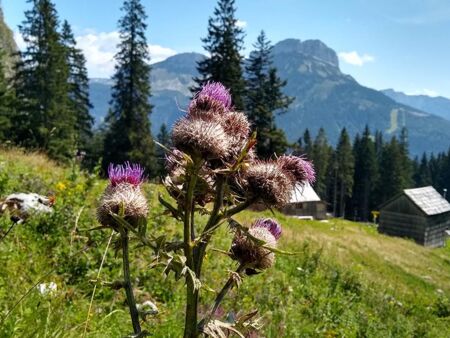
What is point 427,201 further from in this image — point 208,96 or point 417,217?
point 208,96

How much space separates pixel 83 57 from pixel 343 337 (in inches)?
2271

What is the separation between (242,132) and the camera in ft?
7.61

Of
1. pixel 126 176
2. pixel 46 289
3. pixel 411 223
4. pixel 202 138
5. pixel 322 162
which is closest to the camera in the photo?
pixel 202 138

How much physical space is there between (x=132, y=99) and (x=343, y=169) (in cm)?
6040

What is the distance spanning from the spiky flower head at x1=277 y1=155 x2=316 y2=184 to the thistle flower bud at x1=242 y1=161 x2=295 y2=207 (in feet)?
0.37

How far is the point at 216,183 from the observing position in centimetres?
227

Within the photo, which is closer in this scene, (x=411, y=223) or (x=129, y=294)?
(x=129, y=294)

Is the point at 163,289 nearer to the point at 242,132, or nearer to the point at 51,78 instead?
the point at 242,132

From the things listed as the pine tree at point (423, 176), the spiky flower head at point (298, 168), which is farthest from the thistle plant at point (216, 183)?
the pine tree at point (423, 176)

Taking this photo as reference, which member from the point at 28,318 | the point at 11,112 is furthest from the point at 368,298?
the point at 11,112

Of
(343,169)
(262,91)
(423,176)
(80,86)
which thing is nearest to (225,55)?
(262,91)

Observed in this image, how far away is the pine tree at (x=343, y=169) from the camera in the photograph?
97812mm

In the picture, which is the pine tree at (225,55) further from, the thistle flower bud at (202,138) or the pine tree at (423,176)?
the pine tree at (423,176)

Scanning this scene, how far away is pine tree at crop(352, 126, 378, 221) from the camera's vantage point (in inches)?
3957
